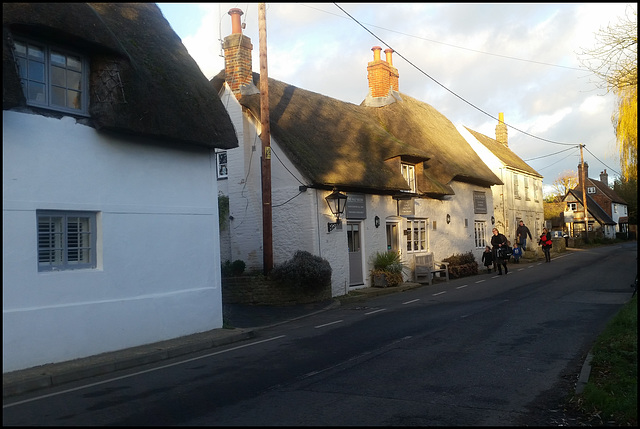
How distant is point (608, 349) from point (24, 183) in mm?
9037

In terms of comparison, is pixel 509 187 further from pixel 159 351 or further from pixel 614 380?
pixel 614 380

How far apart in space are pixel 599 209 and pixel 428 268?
56.2 m

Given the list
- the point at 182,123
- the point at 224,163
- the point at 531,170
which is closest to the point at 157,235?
the point at 182,123

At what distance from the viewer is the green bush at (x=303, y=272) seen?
634 inches

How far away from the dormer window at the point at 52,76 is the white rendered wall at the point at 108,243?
1.13ft

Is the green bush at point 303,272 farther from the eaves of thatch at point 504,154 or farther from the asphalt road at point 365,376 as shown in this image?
the eaves of thatch at point 504,154

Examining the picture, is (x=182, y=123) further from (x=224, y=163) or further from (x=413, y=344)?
(x=224, y=163)

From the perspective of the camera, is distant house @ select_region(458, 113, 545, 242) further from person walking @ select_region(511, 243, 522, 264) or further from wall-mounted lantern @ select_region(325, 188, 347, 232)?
wall-mounted lantern @ select_region(325, 188, 347, 232)

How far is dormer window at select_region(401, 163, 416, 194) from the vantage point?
75.0 ft

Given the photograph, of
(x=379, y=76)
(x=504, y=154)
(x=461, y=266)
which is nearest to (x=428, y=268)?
(x=461, y=266)

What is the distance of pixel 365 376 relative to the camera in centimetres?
763

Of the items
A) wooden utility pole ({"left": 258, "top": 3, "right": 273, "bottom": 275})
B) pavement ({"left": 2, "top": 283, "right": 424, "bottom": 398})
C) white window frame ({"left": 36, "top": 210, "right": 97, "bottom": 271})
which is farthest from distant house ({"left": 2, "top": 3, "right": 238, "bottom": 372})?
wooden utility pole ({"left": 258, "top": 3, "right": 273, "bottom": 275})

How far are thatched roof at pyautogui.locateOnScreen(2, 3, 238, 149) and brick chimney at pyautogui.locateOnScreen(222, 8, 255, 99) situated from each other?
19.4 feet

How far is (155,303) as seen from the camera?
11.0 meters
